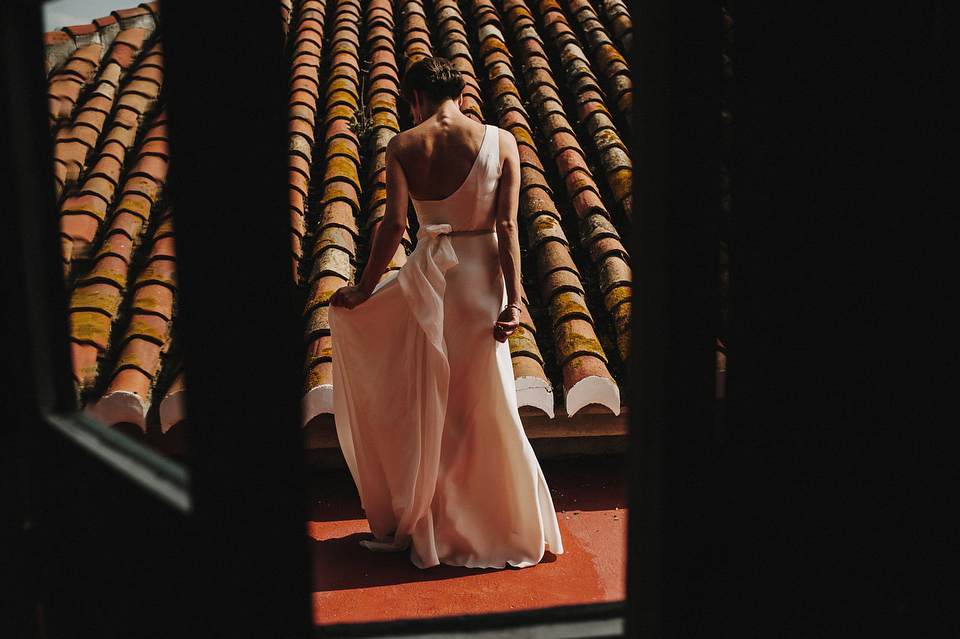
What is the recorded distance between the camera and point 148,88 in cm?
512

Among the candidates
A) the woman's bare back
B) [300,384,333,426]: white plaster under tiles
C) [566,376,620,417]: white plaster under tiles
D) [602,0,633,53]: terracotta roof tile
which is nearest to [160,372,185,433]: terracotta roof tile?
[300,384,333,426]: white plaster under tiles

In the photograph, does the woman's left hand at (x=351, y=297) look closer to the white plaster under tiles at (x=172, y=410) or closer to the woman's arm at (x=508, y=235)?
the woman's arm at (x=508, y=235)

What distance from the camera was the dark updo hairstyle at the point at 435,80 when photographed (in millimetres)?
2838

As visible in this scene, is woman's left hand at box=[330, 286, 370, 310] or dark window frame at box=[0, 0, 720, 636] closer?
dark window frame at box=[0, 0, 720, 636]

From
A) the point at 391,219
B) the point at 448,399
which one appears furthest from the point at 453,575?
the point at 391,219

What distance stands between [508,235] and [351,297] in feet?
2.24

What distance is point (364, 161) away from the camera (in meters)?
4.87

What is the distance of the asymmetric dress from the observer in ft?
9.38

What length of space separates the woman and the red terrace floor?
3.7 inches

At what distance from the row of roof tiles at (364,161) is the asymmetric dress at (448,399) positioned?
48 cm

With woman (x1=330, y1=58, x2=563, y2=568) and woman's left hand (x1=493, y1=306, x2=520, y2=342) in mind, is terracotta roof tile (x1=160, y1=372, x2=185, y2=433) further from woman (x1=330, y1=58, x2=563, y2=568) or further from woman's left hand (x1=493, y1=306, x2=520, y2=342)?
woman's left hand (x1=493, y1=306, x2=520, y2=342)

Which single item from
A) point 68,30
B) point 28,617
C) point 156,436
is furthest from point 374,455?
point 68,30

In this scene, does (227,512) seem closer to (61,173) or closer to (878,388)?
(878,388)

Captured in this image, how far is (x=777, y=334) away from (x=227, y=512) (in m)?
0.62
